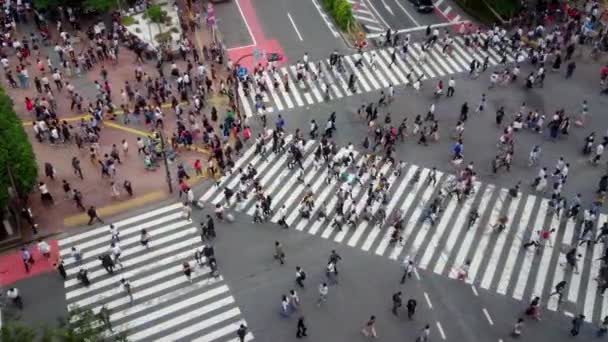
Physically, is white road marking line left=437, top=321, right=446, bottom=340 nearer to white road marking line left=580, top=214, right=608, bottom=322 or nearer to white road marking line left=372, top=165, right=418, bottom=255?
white road marking line left=372, top=165, right=418, bottom=255

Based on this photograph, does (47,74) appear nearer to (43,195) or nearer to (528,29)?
(43,195)

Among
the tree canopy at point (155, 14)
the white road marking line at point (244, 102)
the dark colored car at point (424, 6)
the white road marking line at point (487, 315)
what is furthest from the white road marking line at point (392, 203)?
the tree canopy at point (155, 14)

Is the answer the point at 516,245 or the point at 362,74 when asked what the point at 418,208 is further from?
the point at 362,74

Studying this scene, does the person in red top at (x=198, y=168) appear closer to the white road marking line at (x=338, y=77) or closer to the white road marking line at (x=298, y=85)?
the white road marking line at (x=298, y=85)

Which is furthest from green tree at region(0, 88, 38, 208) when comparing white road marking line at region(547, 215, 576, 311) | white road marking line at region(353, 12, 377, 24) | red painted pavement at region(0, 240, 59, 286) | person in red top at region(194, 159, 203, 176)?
white road marking line at region(353, 12, 377, 24)

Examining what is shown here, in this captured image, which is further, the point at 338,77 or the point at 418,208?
the point at 338,77

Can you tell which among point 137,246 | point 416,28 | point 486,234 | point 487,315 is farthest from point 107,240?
point 416,28

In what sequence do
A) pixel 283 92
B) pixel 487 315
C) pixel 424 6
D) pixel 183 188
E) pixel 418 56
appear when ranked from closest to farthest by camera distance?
pixel 487 315 < pixel 183 188 < pixel 283 92 < pixel 418 56 < pixel 424 6
